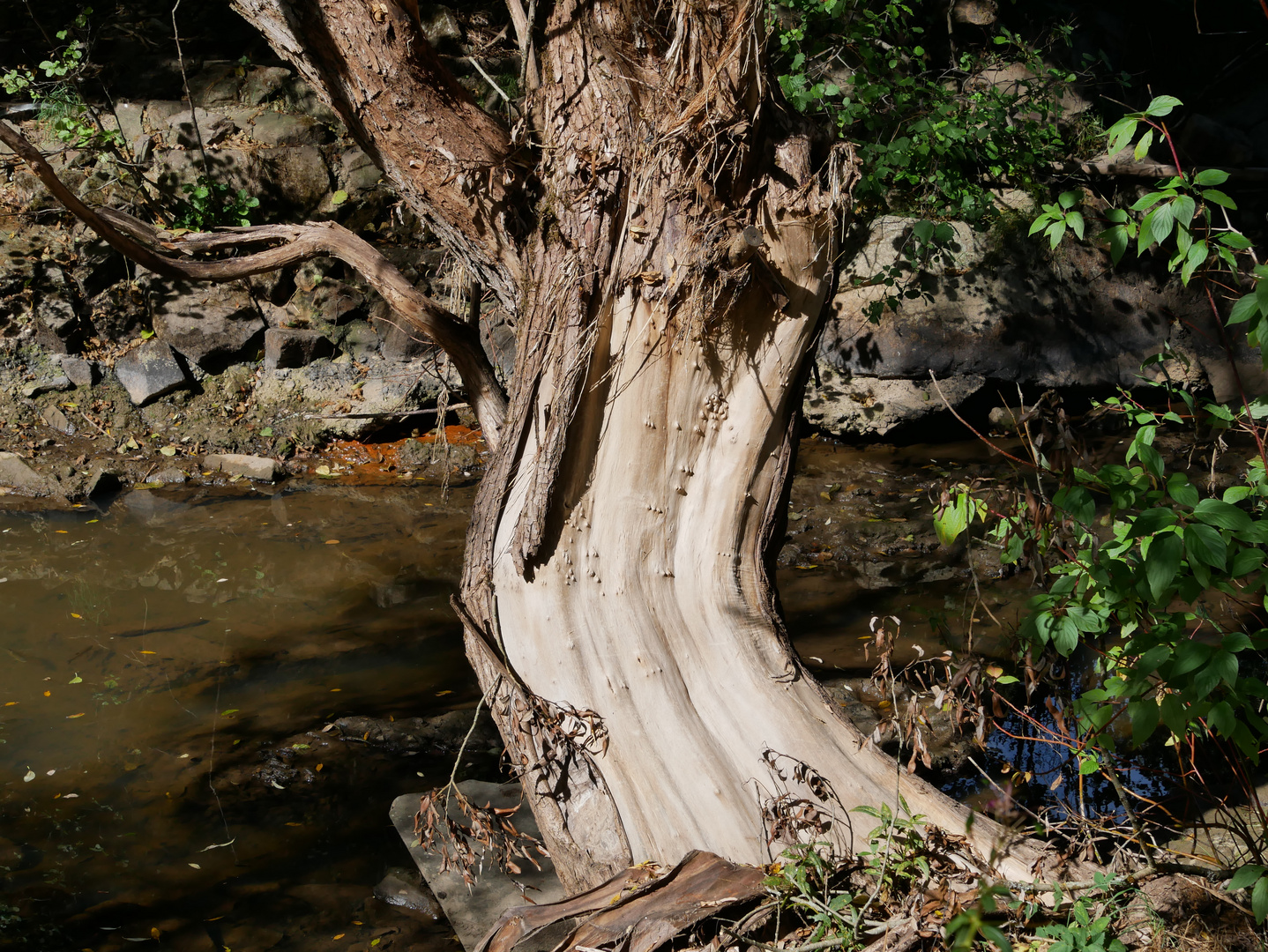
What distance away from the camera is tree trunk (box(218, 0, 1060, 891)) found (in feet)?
8.88

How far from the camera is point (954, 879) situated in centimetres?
239

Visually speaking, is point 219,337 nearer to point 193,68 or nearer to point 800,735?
point 193,68

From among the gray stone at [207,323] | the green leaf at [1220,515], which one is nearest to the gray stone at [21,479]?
the gray stone at [207,323]

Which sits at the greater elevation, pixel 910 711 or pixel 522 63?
pixel 522 63

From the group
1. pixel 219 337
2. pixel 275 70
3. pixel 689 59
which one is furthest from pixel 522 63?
pixel 275 70

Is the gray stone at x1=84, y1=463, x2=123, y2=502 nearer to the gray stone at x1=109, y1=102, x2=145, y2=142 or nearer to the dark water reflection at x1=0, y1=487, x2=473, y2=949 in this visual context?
the dark water reflection at x1=0, y1=487, x2=473, y2=949

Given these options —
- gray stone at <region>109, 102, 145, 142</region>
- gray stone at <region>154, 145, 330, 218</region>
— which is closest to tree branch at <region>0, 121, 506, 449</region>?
gray stone at <region>154, 145, 330, 218</region>

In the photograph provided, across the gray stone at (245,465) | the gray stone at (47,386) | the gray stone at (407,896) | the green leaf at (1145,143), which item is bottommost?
the gray stone at (407,896)

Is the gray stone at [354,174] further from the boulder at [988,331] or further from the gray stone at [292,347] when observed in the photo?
the boulder at [988,331]

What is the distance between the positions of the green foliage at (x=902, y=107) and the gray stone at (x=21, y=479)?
598 centimetres

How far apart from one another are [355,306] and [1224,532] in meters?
7.62

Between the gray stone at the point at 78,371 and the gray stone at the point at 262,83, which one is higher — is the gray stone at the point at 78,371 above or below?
below

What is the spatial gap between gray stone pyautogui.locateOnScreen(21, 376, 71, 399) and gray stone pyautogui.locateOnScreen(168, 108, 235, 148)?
2.40 m

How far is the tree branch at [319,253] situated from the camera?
11.0ft
